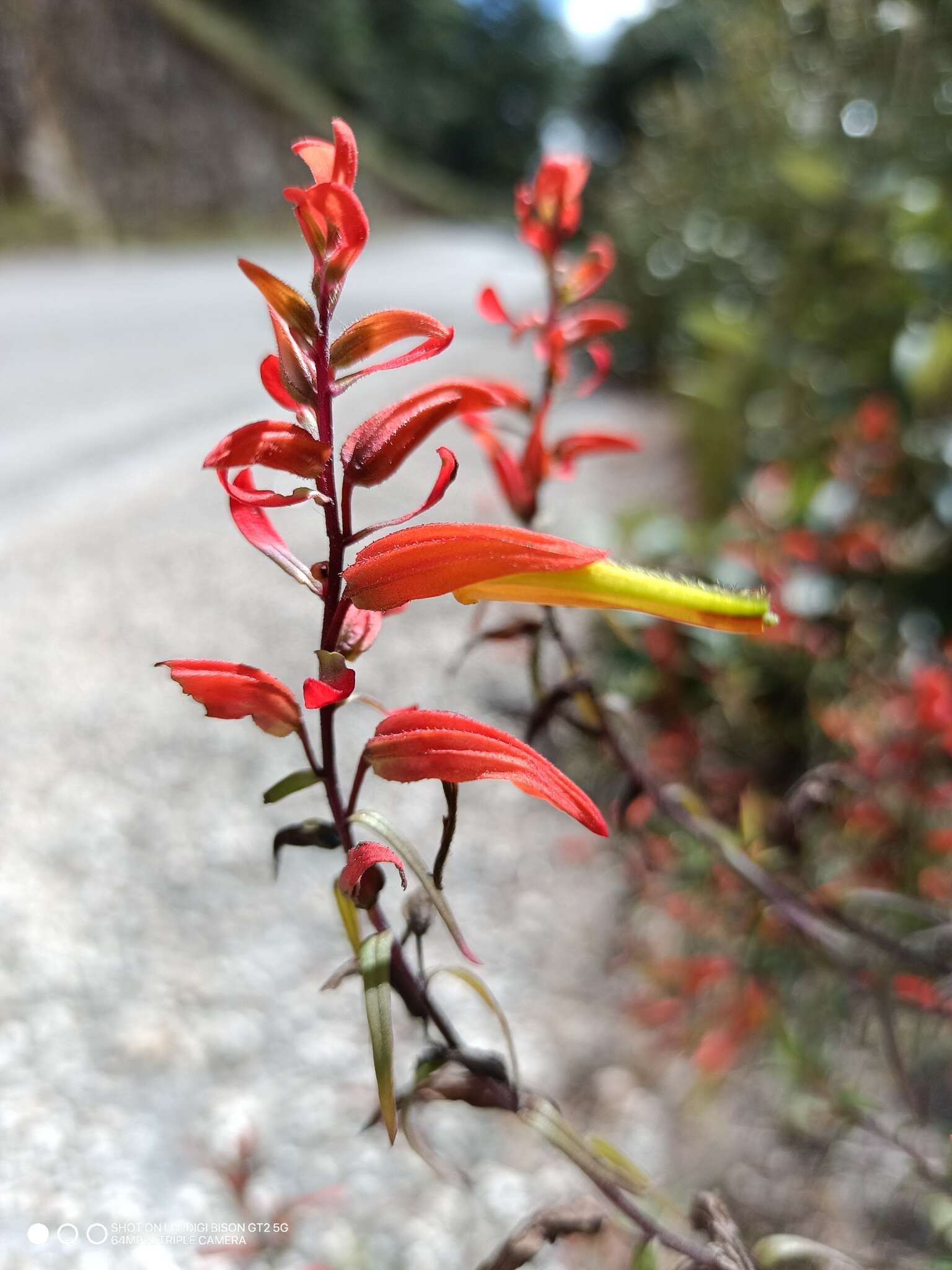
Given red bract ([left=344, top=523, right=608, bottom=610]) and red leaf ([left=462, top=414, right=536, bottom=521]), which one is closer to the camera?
red bract ([left=344, top=523, right=608, bottom=610])

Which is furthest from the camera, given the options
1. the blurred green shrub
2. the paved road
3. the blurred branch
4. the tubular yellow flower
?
the blurred green shrub

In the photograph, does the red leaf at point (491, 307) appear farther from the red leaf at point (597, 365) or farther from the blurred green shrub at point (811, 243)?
the blurred green shrub at point (811, 243)

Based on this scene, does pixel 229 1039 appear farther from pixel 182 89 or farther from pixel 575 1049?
pixel 182 89

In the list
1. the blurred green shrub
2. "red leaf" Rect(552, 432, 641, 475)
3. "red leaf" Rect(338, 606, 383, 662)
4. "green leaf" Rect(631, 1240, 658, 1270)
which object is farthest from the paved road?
the blurred green shrub

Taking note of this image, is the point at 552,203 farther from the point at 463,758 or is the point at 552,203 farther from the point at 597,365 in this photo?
the point at 463,758

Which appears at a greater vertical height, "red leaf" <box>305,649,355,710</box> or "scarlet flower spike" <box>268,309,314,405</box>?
"scarlet flower spike" <box>268,309,314,405</box>

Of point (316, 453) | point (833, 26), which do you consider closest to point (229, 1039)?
point (316, 453)

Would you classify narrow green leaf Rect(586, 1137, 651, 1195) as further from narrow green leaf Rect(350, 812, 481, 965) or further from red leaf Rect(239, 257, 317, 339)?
red leaf Rect(239, 257, 317, 339)
